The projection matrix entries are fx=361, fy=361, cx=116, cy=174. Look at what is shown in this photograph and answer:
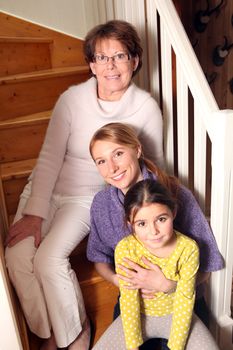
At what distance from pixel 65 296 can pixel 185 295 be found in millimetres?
424

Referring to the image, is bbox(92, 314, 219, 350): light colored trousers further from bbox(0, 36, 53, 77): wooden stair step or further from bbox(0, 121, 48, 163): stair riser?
bbox(0, 36, 53, 77): wooden stair step

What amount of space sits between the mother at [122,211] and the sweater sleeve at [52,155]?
0.80ft

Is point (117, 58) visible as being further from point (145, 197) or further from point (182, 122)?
point (145, 197)

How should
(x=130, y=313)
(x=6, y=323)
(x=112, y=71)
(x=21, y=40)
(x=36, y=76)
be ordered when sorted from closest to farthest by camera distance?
(x=6, y=323) → (x=130, y=313) → (x=112, y=71) → (x=36, y=76) → (x=21, y=40)

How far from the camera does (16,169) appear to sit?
1719 mm

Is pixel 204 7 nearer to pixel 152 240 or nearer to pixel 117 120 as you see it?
pixel 117 120

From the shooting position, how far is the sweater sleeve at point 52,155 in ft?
4.54

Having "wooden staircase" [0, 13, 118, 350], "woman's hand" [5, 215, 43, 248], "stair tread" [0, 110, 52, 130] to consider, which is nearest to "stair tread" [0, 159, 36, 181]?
"wooden staircase" [0, 13, 118, 350]

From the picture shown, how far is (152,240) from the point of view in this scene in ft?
3.26

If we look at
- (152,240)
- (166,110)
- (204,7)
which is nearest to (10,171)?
(166,110)

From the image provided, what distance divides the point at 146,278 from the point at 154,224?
0.19 m

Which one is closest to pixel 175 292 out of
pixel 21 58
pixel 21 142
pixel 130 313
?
pixel 130 313

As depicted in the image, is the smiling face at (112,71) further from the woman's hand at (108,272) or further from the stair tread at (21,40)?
the stair tread at (21,40)

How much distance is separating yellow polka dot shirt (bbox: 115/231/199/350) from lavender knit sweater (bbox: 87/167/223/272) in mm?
122
